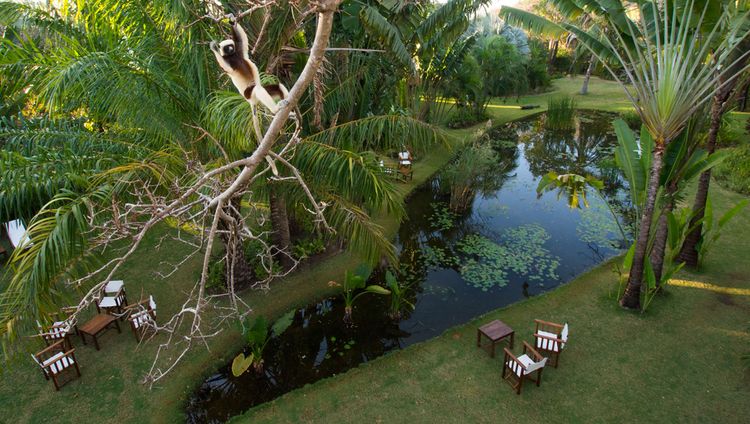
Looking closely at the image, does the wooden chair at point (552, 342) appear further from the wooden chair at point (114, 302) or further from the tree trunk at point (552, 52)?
the tree trunk at point (552, 52)

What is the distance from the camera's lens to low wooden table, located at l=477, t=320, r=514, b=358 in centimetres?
524

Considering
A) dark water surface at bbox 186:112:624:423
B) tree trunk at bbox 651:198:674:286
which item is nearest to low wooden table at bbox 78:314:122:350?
dark water surface at bbox 186:112:624:423

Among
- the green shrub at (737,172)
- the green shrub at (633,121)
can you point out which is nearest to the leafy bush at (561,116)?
the green shrub at (633,121)

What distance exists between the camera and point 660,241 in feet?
19.8

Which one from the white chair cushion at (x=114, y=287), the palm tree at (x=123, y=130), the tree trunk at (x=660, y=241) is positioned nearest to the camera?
the palm tree at (x=123, y=130)

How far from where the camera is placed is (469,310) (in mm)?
6512

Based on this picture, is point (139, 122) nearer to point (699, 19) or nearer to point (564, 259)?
point (699, 19)

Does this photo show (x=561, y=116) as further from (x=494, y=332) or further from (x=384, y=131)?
(x=384, y=131)

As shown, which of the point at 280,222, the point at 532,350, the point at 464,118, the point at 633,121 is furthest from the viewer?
the point at 464,118

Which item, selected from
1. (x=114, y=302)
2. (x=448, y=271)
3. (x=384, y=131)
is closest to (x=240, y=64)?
(x=384, y=131)

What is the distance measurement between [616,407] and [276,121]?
4.84 meters

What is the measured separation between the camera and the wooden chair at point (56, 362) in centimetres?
480

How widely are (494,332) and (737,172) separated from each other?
911 centimetres

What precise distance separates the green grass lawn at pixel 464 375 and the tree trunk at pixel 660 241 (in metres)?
0.51
